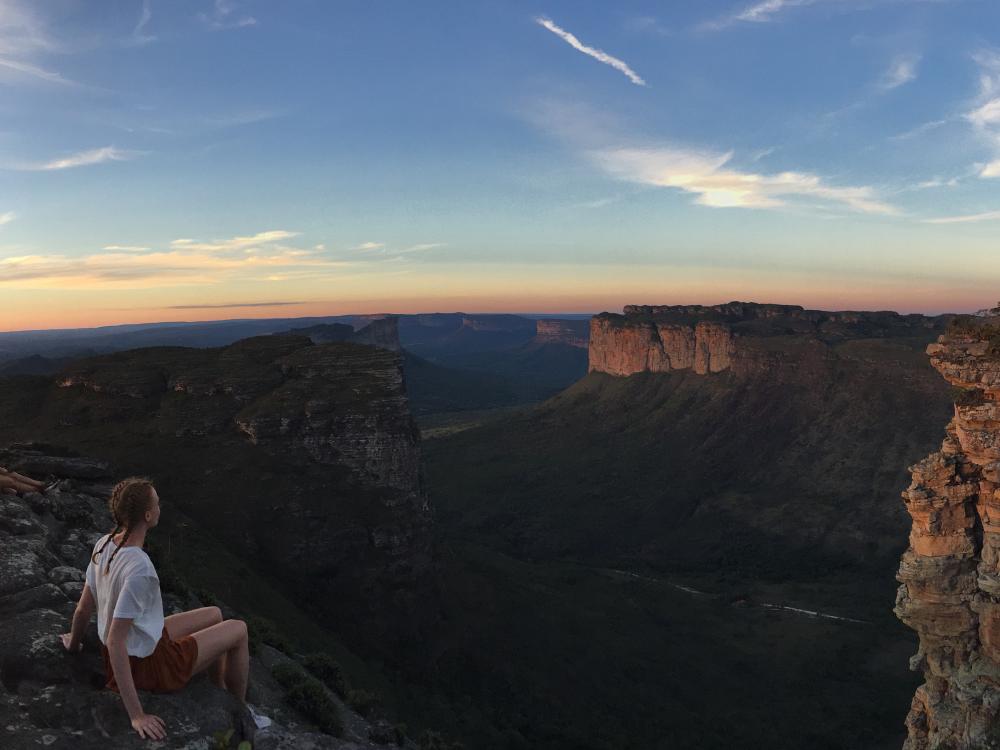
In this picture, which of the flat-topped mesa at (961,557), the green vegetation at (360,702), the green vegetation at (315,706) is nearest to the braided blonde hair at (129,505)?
the green vegetation at (315,706)

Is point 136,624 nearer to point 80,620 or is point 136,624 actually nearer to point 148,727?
point 148,727

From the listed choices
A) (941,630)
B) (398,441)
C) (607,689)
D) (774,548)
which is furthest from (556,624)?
(774,548)

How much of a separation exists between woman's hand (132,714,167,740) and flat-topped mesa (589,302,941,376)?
110 meters

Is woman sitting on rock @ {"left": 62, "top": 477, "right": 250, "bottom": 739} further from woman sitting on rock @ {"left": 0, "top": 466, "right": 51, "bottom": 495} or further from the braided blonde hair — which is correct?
woman sitting on rock @ {"left": 0, "top": 466, "right": 51, "bottom": 495}

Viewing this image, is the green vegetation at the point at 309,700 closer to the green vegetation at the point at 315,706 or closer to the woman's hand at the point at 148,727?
the green vegetation at the point at 315,706

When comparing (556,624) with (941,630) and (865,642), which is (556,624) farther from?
(941,630)

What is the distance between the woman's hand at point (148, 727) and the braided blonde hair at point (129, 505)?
1.65 meters

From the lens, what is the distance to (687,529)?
269ft

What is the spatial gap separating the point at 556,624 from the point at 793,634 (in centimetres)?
2181

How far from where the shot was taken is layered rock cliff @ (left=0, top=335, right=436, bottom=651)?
126 feet

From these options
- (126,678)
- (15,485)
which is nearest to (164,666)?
(126,678)

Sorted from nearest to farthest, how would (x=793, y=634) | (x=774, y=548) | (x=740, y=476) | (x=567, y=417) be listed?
(x=793, y=634) → (x=774, y=548) → (x=740, y=476) → (x=567, y=417)

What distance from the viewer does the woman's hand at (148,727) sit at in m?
7.01

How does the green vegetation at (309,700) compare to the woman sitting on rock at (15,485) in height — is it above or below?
below
